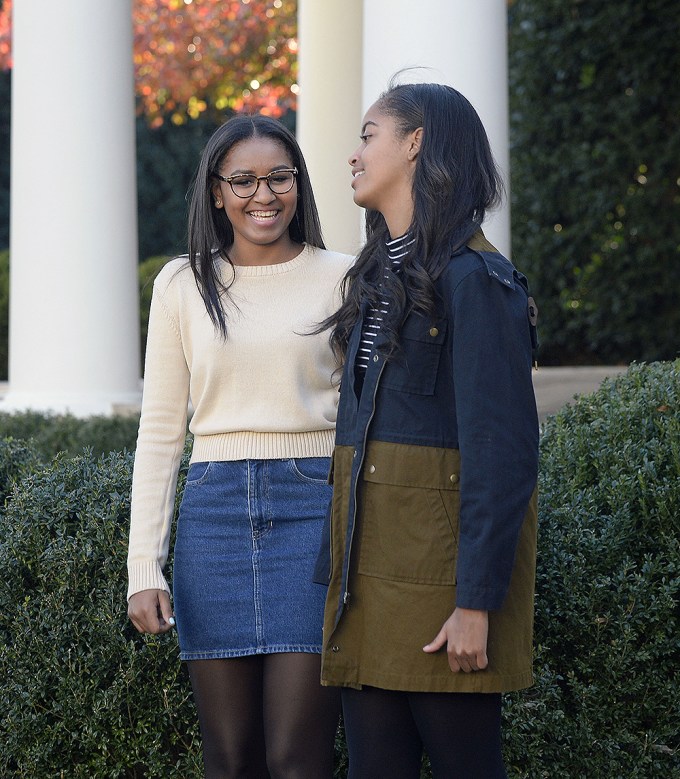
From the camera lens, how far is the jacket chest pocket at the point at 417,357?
2.30 metres

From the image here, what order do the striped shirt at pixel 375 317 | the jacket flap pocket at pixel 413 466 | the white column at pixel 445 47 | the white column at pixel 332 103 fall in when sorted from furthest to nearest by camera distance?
the white column at pixel 332 103 < the white column at pixel 445 47 < the striped shirt at pixel 375 317 < the jacket flap pocket at pixel 413 466

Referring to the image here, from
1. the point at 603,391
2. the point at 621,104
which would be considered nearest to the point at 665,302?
the point at 621,104

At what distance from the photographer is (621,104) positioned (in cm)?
1151

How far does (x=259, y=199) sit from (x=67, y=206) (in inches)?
187

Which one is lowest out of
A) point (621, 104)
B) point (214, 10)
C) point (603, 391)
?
point (603, 391)

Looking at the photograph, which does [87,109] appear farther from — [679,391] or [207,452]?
[207,452]

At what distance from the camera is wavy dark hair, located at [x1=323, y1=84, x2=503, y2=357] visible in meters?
2.32

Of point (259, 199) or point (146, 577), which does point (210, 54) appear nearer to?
point (259, 199)

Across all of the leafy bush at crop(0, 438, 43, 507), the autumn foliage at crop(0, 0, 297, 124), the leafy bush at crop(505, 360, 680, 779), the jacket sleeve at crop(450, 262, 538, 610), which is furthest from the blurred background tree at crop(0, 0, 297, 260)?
the jacket sleeve at crop(450, 262, 538, 610)

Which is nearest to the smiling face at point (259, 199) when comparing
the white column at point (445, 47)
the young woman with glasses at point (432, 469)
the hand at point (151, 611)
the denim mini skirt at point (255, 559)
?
the young woman with glasses at point (432, 469)

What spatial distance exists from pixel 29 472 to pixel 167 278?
159 cm

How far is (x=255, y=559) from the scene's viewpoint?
8.79ft

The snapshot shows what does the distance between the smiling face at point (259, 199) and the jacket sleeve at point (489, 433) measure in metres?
0.72

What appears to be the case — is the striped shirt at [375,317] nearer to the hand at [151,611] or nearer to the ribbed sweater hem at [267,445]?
the ribbed sweater hem at [267,445]
